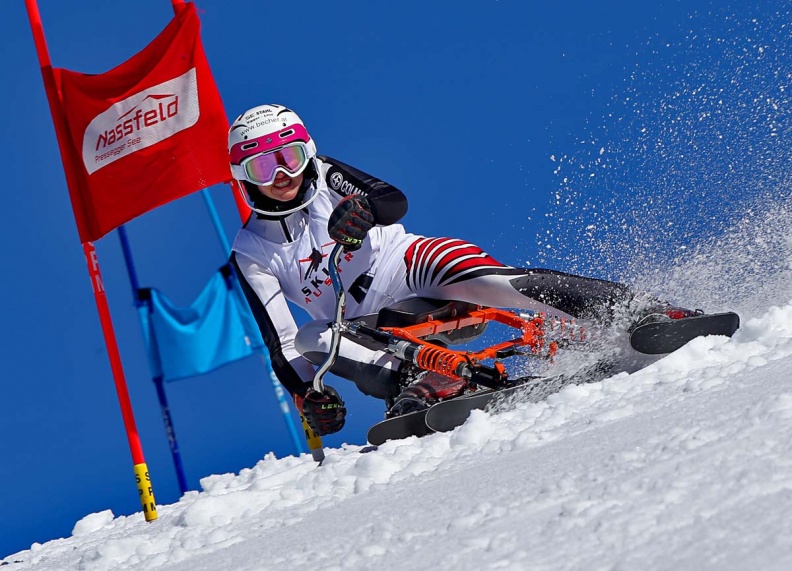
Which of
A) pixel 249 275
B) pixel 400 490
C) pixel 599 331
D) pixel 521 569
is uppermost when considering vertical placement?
pixel 249 275

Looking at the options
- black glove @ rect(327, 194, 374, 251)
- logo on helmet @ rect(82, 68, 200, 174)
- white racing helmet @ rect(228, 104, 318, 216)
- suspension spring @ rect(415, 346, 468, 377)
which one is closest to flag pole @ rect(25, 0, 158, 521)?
logo on helmet @ rect(82, 68, 200, 174)

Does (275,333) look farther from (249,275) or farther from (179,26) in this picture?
(179,26)

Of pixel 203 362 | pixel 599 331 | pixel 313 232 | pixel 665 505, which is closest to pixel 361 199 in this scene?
pixel 313 232

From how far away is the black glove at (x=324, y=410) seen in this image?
4.64 meters

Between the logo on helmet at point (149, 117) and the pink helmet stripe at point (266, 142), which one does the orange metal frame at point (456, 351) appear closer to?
the pink helmet stripe at point (266, 142)

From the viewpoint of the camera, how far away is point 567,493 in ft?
6.98

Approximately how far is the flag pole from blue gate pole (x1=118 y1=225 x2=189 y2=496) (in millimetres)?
1436

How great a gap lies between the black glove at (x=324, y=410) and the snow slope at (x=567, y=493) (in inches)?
16.8

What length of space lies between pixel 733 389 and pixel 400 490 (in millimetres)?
1043

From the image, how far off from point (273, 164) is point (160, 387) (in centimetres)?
323

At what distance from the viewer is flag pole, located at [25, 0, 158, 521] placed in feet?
18.2

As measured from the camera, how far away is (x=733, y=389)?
279 centimetres

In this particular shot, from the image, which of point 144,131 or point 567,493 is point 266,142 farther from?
point 567,493

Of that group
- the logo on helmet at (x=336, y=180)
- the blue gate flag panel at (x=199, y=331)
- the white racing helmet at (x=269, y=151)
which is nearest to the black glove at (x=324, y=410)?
the white racing helmet at (x=269, y=151)
